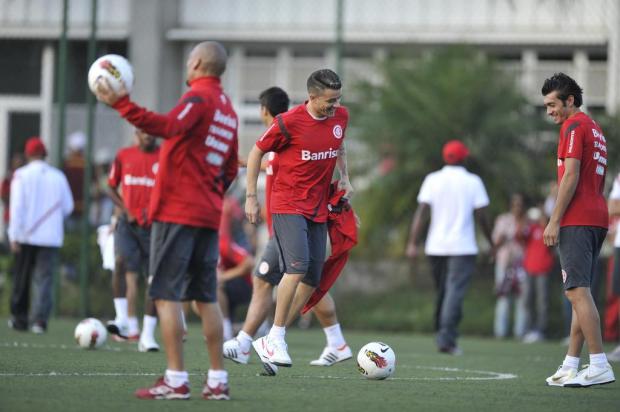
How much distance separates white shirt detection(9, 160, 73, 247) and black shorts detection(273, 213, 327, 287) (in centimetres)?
600

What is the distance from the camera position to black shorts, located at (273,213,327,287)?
8.83 metres

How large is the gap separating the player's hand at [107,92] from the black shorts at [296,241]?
264cm

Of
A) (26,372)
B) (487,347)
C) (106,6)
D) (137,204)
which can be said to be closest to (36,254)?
(137,204)

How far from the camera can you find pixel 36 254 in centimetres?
1459

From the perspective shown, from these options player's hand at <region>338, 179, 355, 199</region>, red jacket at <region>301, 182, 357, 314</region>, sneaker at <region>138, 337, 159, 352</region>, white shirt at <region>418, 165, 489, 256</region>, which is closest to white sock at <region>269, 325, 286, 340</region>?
red jacket at <region>301, 182, 357, 314</region>

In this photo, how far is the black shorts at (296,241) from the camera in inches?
348

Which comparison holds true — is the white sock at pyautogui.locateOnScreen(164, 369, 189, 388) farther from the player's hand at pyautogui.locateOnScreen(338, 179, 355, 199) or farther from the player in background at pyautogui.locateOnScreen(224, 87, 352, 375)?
the player's hand at pyautogui.locateOnScreen(338, 179, 355, 199)

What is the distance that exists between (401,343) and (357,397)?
7.45m

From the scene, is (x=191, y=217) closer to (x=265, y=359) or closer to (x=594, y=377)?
(x=265, y=359)

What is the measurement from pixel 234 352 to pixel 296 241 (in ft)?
3.52

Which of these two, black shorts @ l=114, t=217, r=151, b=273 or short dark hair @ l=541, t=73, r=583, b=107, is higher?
short dark hair @ l=541, t=73, r=583, b=107

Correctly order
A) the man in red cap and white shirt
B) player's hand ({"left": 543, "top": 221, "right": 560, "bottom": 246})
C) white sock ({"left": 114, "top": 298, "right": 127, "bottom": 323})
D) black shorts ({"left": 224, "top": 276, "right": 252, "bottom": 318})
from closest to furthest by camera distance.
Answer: player's hand ({"left": 543, "top": 221, "right": 560, "bottom": 246}), white sock ({"left": 114, "top": 298, "right": 127, "bottom": 323}), the man in red cap and white shirt, black shorts ({"left": 224, "top": 276, "right": 252, "bottom": 318})

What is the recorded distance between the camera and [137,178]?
12227 millimetres

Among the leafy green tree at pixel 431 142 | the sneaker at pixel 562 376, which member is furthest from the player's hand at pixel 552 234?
the leafy green tree at pixel 431 142
